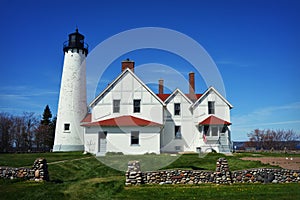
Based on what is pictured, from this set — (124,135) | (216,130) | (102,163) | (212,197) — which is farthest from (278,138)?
(212,197)

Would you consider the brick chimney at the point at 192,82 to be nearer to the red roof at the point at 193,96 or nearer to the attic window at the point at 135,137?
the red roof at the point at 193,96

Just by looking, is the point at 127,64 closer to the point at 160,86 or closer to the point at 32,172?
the point at 160,86

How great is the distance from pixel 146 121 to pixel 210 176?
44.6ft

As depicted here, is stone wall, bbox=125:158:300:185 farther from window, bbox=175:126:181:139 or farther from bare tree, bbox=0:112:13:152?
bare tree, bbox=0:112:13:152

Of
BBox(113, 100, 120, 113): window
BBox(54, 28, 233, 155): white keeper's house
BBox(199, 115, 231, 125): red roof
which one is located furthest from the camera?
BBox(199, 115, 231, 125): red roof

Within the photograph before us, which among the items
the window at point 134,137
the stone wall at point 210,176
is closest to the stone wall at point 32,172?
the stone wall at point 210,176

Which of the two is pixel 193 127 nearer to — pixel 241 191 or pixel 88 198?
pixel 241 191

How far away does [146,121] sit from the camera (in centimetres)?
2550

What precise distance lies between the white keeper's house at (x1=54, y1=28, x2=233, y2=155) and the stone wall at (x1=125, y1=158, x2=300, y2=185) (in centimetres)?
1243

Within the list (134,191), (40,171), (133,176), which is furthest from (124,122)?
(134,191)

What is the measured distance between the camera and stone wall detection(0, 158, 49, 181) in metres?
A: 12.7

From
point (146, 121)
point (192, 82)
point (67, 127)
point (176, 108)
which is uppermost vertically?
point (192, 82)

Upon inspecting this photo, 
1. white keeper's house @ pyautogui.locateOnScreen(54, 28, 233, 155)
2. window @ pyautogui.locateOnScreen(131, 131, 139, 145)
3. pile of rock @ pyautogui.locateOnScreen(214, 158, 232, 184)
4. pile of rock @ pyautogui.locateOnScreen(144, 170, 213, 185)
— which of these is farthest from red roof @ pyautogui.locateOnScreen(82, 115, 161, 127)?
pile of rock @ pyautogui.locateOnScreen(214, 158, 232, 184)

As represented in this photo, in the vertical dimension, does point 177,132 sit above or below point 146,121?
below
